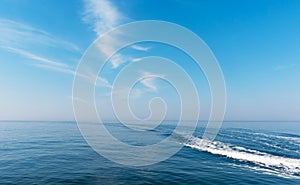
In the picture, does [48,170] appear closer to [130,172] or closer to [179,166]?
[130,172]

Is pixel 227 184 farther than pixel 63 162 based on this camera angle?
No

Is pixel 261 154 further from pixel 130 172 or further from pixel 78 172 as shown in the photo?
pixel 78 172

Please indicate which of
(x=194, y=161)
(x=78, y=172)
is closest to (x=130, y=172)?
(x=78, y=172)

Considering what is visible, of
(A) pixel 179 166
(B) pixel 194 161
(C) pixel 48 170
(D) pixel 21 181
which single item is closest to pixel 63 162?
(C) pixel 48 170

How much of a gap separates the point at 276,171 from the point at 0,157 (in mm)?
36880

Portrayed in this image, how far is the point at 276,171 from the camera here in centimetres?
2727

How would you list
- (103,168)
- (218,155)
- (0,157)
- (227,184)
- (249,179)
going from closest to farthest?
(227,184), (249,179), (103,168), (0,157), (218,155)

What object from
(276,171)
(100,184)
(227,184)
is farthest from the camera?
(276,171)

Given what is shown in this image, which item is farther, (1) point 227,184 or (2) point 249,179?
(2) point 249,179

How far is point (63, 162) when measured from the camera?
1119 inches

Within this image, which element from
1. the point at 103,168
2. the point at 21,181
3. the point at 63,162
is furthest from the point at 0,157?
the point at 103,168

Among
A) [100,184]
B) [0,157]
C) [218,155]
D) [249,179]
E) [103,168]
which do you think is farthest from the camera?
[218,155]

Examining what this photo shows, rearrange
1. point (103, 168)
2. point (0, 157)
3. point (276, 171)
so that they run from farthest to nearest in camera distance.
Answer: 1. point (0, 157)
2. point (276, 171)
3. point (103, 168)

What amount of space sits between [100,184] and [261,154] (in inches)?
1197
